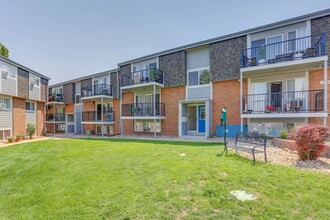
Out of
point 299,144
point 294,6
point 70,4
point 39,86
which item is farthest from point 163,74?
point 39,86

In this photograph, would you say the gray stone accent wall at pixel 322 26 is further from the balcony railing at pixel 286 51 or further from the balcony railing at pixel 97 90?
the balcony railing at pixel 97 90

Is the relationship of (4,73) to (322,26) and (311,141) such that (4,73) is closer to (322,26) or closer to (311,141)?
(311,141)

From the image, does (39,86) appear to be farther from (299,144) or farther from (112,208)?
(299,144)

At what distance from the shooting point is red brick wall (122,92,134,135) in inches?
748

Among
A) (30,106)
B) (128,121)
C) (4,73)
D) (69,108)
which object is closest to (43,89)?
(30,106)

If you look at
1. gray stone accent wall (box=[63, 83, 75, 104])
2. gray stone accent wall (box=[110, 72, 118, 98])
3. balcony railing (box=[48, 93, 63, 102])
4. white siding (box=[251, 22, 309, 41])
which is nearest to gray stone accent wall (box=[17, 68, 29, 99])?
gray stone accent wall (box=[63, 83, 75, 104])

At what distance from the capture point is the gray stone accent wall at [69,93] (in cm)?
2419

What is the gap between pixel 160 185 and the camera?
432 cm

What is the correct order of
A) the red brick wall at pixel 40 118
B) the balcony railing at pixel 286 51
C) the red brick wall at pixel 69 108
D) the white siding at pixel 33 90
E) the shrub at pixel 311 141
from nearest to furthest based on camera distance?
the shrub at pixel 311 141
the balcony railing at pixel 286 51
the white siding at pixel 33 90
the red brick wall at pixel 40 118
the red brick wall at pixel 69 108

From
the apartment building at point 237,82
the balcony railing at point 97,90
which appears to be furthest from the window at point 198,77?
the balcony railing at point 97,90

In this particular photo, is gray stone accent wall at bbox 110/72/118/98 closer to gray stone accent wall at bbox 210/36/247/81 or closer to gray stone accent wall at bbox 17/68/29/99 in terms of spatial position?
gray stone accent wall at bbox 17/68/29/99

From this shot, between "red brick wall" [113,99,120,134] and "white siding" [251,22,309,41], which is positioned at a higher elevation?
"white siding" [251,22,309,41]

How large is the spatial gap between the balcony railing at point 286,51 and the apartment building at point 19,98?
68.5ft

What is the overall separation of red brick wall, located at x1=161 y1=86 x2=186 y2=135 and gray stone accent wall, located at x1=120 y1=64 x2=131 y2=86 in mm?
4623
